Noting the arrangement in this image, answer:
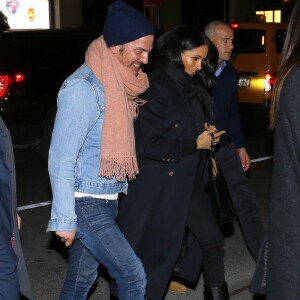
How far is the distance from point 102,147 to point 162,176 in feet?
2.73

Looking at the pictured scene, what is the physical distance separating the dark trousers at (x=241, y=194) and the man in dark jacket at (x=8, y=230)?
2.37 metres

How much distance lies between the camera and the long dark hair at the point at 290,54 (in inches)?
107

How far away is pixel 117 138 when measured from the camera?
12.7ft

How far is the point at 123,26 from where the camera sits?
3.98 m

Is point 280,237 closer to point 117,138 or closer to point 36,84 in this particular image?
point 117,138

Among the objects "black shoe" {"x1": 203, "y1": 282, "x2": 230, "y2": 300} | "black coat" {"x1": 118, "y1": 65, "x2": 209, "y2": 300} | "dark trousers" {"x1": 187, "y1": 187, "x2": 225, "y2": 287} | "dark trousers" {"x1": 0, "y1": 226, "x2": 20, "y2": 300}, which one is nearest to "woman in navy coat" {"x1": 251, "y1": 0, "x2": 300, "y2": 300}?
"dark trousers" {"x1": 0, "y1": 226, "x2": 20, "y2": 300}

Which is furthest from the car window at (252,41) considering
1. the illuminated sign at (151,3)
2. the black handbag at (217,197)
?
the black handbag at (217,197)

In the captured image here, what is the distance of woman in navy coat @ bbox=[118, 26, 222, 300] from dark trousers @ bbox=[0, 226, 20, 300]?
4.88 ft

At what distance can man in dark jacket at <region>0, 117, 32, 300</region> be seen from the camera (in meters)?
3.16

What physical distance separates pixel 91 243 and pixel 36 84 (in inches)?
274

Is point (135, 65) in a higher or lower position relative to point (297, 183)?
higher

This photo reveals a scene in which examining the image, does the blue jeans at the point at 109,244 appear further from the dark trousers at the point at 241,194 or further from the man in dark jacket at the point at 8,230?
the dark trousers at the point at 241,194

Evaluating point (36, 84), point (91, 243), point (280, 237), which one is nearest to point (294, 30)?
point (280, 237)

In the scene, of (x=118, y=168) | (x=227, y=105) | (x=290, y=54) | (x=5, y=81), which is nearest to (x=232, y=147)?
(x=227, y=105)
